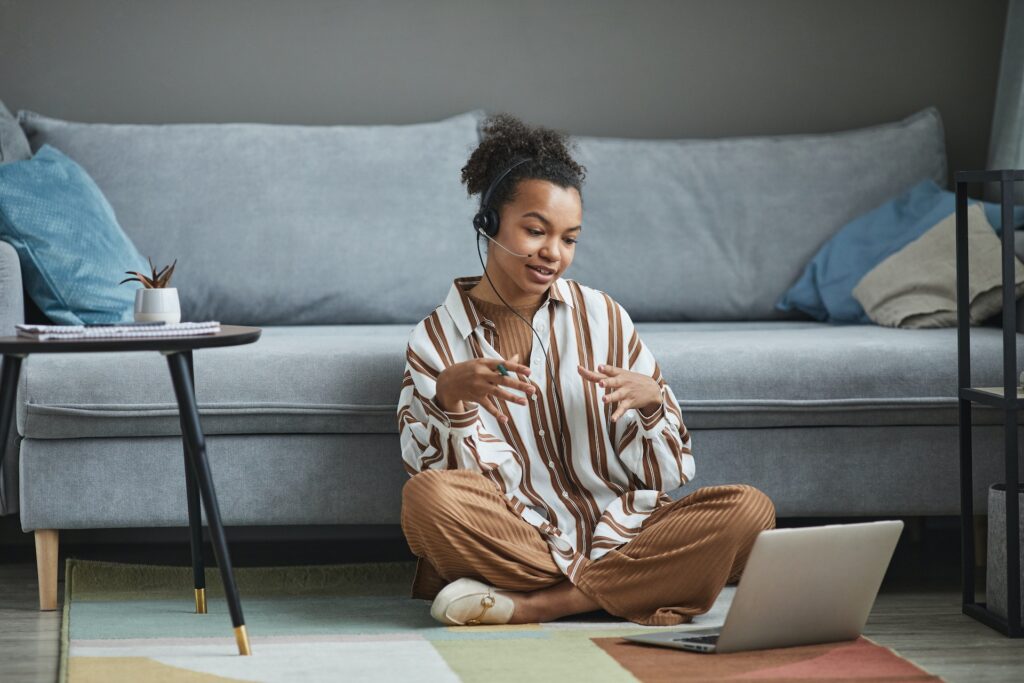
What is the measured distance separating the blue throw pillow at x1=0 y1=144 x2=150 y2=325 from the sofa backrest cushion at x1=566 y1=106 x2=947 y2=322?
37.1 inches

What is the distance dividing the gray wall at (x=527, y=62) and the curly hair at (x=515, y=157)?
1073 millimetres

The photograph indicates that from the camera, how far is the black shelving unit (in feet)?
5.80

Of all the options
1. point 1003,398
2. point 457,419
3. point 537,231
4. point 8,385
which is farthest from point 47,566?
point 1003,398

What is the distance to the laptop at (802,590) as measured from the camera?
1597 millimetres

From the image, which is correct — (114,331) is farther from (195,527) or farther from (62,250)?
(62,250)

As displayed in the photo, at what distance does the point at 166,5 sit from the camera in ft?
9.67

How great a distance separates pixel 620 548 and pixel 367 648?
39cm

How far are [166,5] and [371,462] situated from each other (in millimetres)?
1427

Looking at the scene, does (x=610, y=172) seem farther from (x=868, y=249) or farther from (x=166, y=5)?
(x=166, y=5)

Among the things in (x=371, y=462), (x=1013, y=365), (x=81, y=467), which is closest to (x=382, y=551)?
(x=371, y=462)

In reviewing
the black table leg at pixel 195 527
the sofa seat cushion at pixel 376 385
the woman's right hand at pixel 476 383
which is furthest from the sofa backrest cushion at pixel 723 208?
the black table leg at pixel 195 527

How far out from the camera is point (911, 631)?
183 cm

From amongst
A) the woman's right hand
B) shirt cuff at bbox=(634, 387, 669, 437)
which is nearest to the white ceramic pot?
the woman's right hand

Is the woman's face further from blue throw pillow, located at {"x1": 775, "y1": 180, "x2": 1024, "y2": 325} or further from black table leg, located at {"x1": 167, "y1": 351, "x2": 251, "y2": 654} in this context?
blue throw pillow, located at {"x1": 775, "y1": 180, "x2": 1024, "y2": 325}
